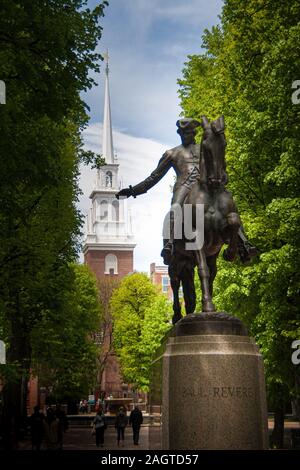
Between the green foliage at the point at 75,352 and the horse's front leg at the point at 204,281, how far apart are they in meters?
22.1

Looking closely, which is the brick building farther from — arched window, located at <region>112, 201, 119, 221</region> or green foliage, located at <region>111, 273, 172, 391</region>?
green foliage, located at <region>111, 273, 172, 391</region>

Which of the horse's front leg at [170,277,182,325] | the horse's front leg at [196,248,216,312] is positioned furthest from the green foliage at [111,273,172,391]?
the horse's front leg at [196,248,216,312]

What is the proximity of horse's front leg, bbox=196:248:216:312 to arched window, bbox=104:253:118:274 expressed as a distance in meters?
90.0

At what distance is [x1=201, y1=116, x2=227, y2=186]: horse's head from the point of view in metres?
10.1

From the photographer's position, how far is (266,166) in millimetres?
20922

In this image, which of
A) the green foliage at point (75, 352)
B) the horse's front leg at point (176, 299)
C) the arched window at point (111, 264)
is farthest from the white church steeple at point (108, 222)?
the horse's front leg at point (176, 299)

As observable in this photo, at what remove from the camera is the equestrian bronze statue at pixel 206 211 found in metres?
10.2

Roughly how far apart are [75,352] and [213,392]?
49369 millimetres

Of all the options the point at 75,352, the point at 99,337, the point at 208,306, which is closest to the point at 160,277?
the point at 99,337

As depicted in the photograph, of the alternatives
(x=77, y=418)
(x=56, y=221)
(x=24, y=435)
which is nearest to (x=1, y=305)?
(x=56, y=221)

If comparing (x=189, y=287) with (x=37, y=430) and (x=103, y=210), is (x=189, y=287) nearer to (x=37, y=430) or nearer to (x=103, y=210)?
(x=37, y=430)

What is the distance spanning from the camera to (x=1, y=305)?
2025 centimetres

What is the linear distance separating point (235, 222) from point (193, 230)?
67 cm

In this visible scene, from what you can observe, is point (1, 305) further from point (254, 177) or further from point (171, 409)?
point (171, 409)
